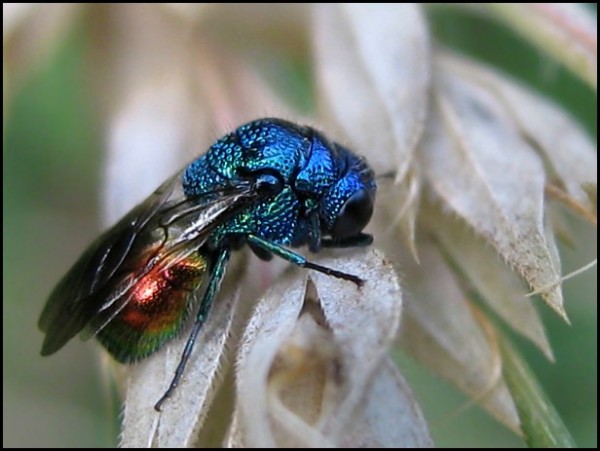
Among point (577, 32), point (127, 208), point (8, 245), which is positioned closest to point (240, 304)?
point (127, 208)

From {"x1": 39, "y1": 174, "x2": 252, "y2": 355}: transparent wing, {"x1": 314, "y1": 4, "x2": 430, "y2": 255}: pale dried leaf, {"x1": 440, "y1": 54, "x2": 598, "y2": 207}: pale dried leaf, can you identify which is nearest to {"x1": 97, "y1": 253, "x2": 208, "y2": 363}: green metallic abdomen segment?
{"x1": 39, "y1": 174, "x2": 252, "y2": 355}: transparent wing

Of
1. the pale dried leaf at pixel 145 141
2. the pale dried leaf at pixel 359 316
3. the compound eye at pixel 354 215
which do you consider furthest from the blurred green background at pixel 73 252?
the pale dried leaf at pixel 359 316

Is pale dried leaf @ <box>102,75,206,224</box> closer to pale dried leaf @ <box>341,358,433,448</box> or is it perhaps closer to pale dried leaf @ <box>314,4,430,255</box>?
pale dried leaf @ <box>314,4,430,255</box>

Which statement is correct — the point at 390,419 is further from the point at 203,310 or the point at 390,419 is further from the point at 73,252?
the point at 73,252

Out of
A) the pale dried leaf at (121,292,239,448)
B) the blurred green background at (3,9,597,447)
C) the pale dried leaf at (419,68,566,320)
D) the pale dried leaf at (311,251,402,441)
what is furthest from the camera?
the blurred green background at (3,9,597,447)

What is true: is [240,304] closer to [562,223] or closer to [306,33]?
[562,223]

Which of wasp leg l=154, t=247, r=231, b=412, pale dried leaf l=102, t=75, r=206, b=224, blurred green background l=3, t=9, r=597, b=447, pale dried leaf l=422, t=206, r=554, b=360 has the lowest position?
blurred green background l=3, t=9, r=597, b=447
